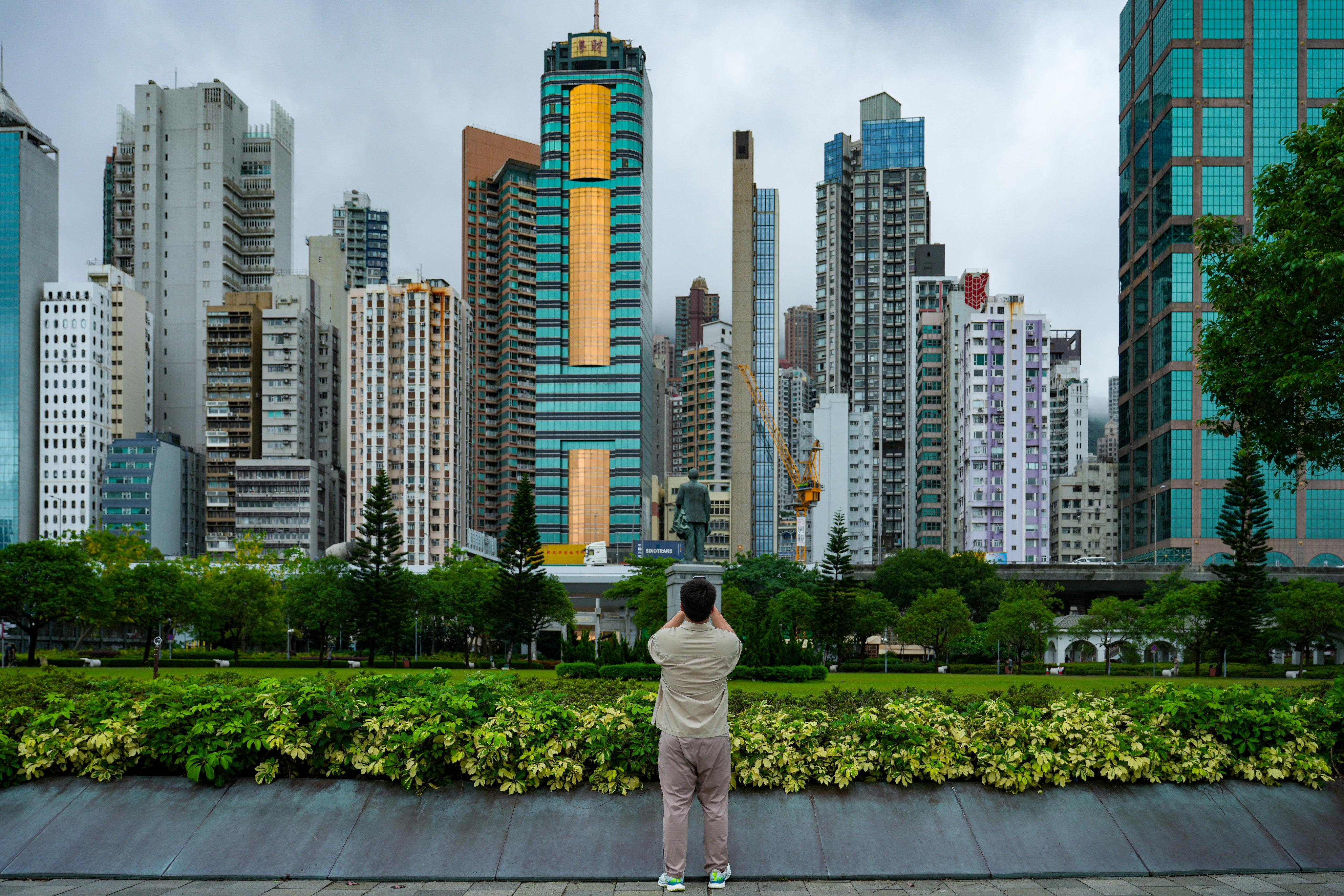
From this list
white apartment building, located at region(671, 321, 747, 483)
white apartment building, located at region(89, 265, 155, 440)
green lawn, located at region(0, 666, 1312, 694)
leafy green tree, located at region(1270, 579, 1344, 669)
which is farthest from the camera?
white apartment building, located at region(671, 321, 747, 483)

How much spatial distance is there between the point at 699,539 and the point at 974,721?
18.4 meters

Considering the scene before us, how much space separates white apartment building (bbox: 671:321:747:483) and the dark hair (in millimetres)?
167722

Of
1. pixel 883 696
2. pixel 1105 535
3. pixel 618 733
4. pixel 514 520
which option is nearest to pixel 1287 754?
pixel 883 696

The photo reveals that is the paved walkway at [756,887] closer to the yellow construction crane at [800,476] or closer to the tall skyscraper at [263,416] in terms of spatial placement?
the tall skyscraper at [263,416]

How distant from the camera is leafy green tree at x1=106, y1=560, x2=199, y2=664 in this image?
51750mm

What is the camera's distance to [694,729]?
697cm

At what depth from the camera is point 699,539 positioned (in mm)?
27484

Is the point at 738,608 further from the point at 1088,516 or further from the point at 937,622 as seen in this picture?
the point at 1088,516

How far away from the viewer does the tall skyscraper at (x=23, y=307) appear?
10944 centimetres

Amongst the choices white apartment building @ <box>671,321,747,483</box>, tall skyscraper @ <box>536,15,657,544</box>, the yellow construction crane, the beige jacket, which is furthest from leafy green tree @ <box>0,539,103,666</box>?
white apartment building @ <box>671,321,747,483</box>

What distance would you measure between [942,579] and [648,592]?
31617 mm

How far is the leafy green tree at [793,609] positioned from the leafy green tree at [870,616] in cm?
259

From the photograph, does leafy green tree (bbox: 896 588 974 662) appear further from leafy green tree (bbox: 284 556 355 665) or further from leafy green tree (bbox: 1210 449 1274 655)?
leafy green tree (bbox: 284 556 355 665)

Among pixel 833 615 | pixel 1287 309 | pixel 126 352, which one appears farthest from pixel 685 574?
pixel 126 352
